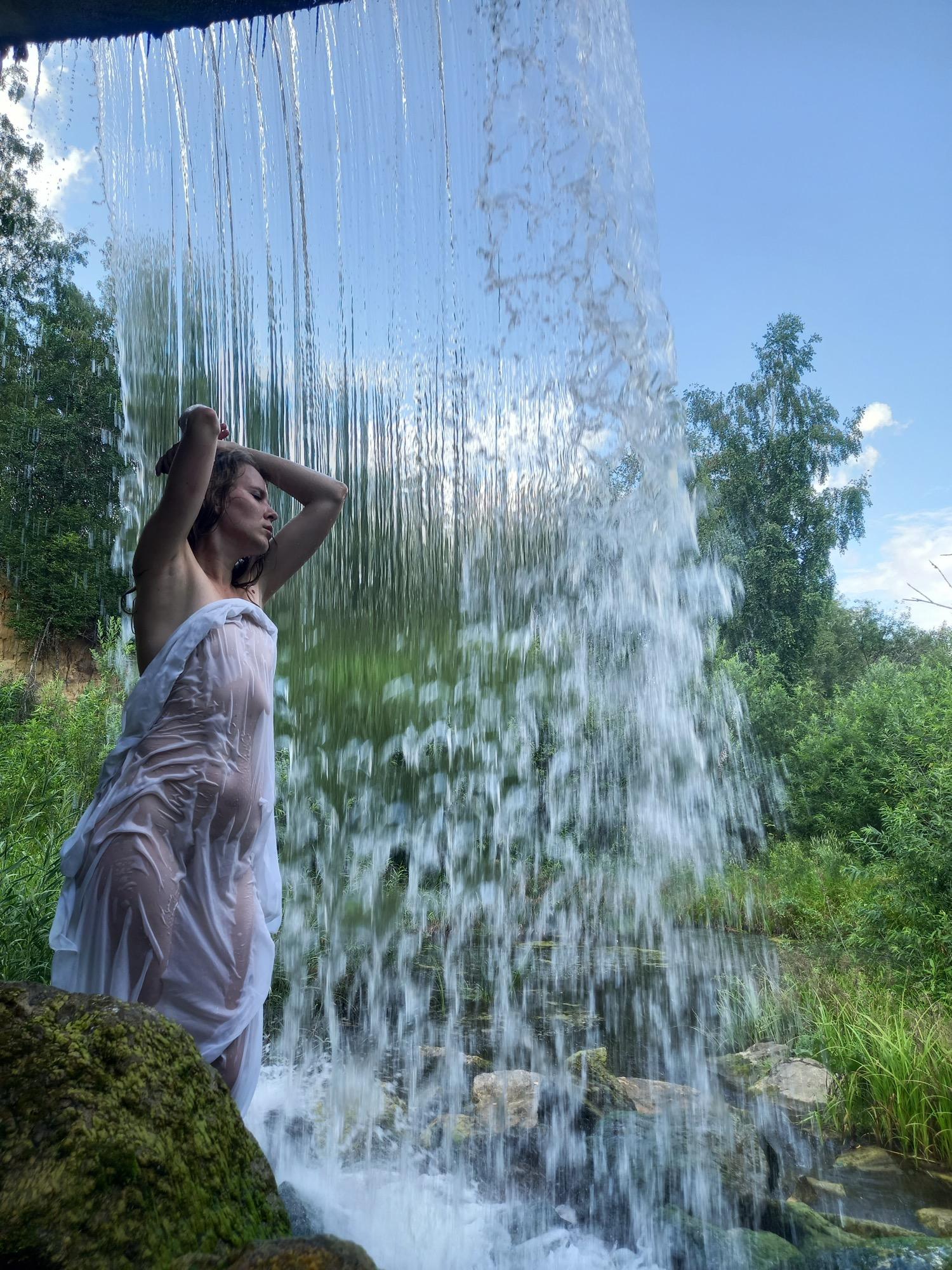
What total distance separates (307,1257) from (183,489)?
1.27 m

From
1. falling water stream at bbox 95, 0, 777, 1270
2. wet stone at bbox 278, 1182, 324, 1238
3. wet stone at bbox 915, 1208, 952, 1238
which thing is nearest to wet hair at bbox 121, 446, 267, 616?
wet stone at bbox 278, 1182, 324, 1238

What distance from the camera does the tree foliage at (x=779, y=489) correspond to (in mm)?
22484

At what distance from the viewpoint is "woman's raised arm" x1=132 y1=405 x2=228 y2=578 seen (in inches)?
63.5

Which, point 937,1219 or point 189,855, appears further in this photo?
point 937,1219

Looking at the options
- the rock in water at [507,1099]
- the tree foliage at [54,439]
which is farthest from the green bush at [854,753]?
the tree foliage at [54,439]

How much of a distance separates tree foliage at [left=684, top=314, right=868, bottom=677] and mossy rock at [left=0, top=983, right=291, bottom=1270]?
21.7 meters

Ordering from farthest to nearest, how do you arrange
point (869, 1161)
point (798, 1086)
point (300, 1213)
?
1. point (798, 1086)
2. point (869, 1161)
3. point (300, 1213)

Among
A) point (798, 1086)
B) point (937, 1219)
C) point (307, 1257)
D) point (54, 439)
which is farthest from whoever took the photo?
point (54, 439)

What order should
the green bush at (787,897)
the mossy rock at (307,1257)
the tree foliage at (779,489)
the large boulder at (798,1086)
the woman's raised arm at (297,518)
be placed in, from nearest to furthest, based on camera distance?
the mossy rock at (307,1257) → the woman's raised arm at (297,518) → the large boulder at (798,1086) → the green bush at (787,897) → the tree foliage at (779,489)

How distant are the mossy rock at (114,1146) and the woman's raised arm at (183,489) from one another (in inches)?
37.2

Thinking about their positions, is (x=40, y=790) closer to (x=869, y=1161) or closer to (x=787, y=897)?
(x=869, y=1161)

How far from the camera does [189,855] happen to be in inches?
60.8

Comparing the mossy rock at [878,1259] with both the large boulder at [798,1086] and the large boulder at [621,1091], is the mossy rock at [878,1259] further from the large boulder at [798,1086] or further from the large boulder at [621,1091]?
the large boulder at [798,1086]

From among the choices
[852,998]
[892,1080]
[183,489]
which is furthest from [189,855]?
[852,998]
